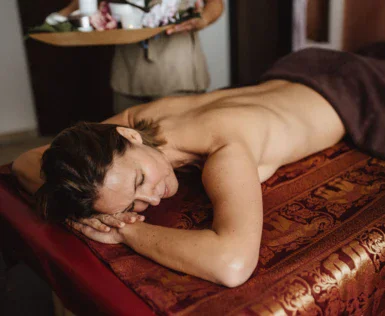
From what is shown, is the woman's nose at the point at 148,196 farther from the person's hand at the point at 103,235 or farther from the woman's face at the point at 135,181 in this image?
the person's hand at the point at 103,235

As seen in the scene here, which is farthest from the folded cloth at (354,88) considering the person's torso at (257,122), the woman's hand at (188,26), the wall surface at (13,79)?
the wall surface at (13,79)

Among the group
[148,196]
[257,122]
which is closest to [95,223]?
[148,196]

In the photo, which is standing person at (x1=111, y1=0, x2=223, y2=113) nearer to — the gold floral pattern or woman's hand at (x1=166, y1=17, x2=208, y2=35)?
woman's hand at (x1=166, y1=17, x2=208, y2=35)

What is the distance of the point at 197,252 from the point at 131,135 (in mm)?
427

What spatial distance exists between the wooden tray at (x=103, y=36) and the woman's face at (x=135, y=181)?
67cm

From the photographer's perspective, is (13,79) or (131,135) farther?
(13,79)

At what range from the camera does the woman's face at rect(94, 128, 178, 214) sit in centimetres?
113

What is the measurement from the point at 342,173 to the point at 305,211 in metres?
0.30

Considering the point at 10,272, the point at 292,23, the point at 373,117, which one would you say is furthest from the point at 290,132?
the point at 292,23

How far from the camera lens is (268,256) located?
3.77ft

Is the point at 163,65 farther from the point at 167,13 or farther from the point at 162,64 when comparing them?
the point at 167,13

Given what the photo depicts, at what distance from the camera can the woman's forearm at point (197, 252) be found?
1.02 metres

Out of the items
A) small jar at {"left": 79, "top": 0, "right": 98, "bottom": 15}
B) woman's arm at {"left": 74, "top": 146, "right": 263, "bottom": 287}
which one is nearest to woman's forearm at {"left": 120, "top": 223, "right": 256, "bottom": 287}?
woman's arm at {"left": 74, "top": 146, "right": 263, "bottom": 287}

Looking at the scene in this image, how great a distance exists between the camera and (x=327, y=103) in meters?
1.66
